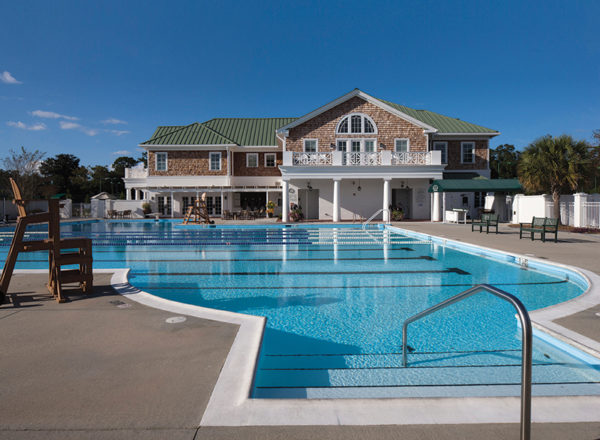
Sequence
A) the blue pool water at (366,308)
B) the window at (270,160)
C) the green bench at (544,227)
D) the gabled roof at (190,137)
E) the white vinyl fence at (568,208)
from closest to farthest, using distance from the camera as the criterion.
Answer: the blue pool water at (366,308) < the green bench at (544,227) < the white vinyl fence at (568,208) < the gabled roof at (190,137) < the window at (270,160)

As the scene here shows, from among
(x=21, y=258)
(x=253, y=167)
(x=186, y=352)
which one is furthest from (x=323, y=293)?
(x=253, y=167)

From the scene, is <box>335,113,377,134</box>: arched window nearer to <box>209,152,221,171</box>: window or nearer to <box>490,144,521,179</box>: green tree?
<box>209,152,221,171</box>: window

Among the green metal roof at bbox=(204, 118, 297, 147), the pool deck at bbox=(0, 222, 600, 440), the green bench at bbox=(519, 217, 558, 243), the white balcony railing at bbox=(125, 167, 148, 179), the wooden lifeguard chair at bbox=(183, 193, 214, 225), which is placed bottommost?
the pool deck at bbox=(0, 222, 600, 440)

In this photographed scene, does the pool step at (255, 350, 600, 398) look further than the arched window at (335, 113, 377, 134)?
No

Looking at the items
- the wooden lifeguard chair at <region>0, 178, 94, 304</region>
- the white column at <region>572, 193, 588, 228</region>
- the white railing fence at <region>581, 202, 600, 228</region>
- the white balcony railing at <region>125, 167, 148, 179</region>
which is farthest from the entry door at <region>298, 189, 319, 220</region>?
the wooden lifeguard chair at <region>0, 178, 94, 304</region>

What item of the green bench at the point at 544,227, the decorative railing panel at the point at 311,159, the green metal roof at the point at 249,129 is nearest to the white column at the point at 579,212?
the green bench at the point at 544,227

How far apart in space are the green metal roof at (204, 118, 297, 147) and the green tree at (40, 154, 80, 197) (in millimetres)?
32501

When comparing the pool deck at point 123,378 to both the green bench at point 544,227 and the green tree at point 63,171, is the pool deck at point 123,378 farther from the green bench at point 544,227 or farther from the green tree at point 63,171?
the green tree at point 63,171

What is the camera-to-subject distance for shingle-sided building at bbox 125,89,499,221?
2573 cm

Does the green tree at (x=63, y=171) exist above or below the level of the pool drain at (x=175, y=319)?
above

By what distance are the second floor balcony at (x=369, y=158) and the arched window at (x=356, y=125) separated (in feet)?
6.54

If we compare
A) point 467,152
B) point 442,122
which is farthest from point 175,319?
point 442,122

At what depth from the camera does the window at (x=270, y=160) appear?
32312mm

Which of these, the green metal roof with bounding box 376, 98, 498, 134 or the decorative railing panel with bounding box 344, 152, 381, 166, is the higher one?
the green metal roof with bounding box 376, 98, 498, 134
